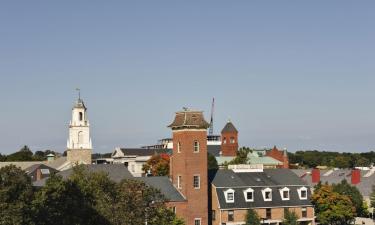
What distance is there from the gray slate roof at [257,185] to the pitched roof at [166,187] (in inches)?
170

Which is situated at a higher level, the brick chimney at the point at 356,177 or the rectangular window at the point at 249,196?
the brick chimney at the point at 356,177

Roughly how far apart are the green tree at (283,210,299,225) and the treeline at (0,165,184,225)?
25124 mm

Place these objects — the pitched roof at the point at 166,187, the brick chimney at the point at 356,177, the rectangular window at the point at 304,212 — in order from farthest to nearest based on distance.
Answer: the brick chimney at the point at 356,177
the rectangular window at the point at 304,212
the pitched roof at the point at 166,187

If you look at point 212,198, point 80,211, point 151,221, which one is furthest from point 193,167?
point 80,211

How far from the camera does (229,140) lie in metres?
161

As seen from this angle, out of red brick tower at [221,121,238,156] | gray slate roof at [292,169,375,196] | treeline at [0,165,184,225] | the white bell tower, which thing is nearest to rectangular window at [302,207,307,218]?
gray slate roof at [292,169,375,196]

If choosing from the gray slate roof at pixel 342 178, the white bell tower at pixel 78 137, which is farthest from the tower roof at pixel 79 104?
the gray slate roof at pixel 342 178

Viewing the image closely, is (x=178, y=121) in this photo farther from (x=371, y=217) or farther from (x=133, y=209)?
(x=371, y=217)

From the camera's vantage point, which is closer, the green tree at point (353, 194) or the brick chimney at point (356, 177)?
the green tree at point (353, 194)

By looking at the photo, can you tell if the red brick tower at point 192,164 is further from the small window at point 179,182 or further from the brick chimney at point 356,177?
the brick chimney at point 356,177

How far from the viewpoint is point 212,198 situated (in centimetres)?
7194

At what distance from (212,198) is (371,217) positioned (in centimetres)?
2818

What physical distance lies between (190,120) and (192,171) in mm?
5134

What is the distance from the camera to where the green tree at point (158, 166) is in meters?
110
